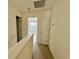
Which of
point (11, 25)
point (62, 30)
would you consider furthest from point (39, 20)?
point (62, 30)

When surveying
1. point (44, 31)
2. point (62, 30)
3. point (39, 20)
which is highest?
point (39, 20)

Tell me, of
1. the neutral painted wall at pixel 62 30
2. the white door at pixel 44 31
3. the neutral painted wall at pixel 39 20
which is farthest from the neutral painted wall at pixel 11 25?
the white door at pixel 44 31

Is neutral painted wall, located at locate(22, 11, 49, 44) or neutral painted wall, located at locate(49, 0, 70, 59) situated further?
neutral painted wall, located at locate(22, 11, 49, 44)

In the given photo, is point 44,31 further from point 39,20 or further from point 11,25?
point 11,25

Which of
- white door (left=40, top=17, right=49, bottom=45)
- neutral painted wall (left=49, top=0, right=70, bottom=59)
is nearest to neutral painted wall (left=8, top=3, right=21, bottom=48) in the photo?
neutral painted wall (left=49, top=0, right=70, bottom=59)

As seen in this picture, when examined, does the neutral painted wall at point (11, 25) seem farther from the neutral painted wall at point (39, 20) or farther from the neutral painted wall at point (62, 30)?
the neutral painted wall at point (39, 20)

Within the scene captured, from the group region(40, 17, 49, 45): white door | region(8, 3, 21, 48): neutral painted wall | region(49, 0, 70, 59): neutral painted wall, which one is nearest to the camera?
region(49, 0, 70, 59): neutral painted wall

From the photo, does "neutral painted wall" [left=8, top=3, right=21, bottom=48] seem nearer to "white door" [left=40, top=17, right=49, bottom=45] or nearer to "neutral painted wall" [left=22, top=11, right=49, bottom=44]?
"neutral painted wall" [left=22, top=11, right=49, bottom=44]

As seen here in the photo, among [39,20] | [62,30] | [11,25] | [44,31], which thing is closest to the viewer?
[62,30]

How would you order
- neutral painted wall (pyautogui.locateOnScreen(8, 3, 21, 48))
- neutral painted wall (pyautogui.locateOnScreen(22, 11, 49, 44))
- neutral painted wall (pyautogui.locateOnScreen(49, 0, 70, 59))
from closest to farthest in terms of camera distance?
neutral painted wall (pyautogui.locateOnScreen(49, 0, 70, 59)), neutral painted wall (pyautogui.locateOnScreen(8, 3, 21, 48)), neutral painted wall (pyautogui.locateOnScreen(22, 11, 49, 44))

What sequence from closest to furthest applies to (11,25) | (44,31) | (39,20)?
(11,25)
(44,31)
(39,20)
